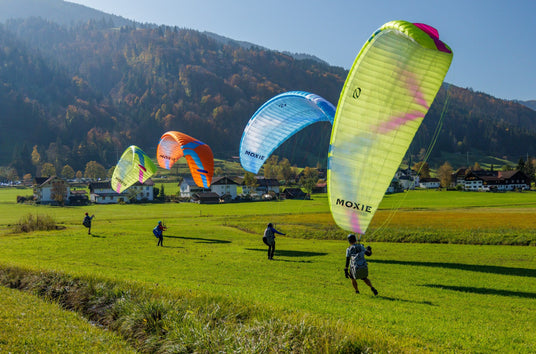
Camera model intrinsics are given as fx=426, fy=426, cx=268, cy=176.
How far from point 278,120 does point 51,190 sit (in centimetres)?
10723

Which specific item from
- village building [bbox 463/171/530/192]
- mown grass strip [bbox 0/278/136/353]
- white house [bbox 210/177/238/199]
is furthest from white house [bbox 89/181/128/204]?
village building [bbox 463/171/530/192]

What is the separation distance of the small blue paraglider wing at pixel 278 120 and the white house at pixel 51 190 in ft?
321

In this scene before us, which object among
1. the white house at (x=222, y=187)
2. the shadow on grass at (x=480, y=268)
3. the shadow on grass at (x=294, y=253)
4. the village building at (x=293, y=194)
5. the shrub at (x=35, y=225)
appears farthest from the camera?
the white house at (x=222, y=187)

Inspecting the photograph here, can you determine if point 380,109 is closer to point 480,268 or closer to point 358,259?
point 358,259

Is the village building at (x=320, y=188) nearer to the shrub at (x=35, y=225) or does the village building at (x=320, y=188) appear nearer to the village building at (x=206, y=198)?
the village building at (x=206, y=198)

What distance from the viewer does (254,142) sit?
3061cm

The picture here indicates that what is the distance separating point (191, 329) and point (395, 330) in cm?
517

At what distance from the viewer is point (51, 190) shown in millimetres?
117312

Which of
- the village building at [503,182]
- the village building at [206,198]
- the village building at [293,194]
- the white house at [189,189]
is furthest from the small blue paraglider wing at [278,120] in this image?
the village building at [503,182]

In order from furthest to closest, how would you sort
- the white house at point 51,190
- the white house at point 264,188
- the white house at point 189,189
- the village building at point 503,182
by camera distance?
the white house at point 264,188, the village building at point 503,182, the white house at point 189,189, the white house at point 51,190

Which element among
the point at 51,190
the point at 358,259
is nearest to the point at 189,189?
the point at 51,190

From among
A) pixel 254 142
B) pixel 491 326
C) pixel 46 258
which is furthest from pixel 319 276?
pixel 46 258

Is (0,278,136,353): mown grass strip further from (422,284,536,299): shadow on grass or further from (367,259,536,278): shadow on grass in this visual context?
(367,259,536,278): shadow on grass

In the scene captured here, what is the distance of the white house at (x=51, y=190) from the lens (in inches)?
4498
